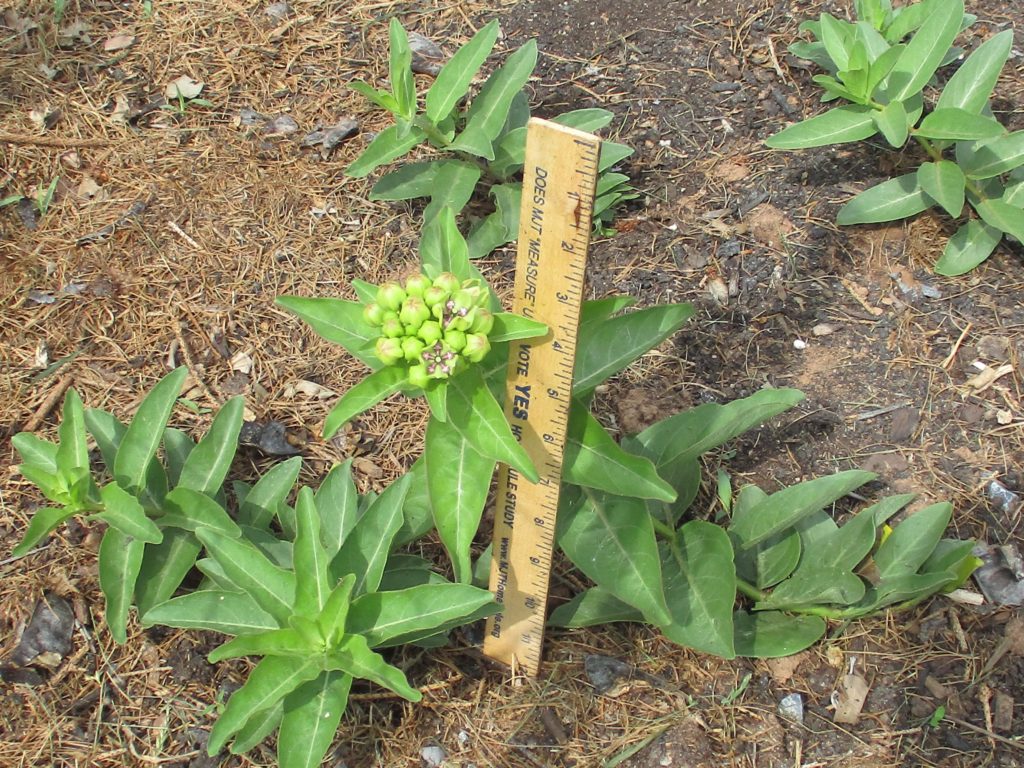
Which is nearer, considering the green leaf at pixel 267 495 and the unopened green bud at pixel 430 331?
the unopened green bud at pixel 430 331

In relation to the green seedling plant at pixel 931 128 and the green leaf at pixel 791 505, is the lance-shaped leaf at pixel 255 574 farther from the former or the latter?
the green seedling plant at pixel 931 128

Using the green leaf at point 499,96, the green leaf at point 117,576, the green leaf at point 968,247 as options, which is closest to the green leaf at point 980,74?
the green leaf at point 968,247

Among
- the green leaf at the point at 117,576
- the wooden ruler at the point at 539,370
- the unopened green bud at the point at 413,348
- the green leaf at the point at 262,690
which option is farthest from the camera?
the green leaf at the point at 117,576

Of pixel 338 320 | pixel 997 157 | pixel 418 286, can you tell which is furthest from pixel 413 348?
pixel 997 157

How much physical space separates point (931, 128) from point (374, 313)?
2.67 m

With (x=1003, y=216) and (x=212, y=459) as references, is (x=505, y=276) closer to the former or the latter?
(x=212, y=459)

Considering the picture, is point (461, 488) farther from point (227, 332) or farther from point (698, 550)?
point (227, 332)

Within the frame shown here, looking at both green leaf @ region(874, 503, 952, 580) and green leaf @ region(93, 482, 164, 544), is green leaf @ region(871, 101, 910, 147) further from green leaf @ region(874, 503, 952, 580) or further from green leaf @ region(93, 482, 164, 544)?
green leaf @ region(93, 482, 164, 544)

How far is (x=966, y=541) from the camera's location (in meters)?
3.19

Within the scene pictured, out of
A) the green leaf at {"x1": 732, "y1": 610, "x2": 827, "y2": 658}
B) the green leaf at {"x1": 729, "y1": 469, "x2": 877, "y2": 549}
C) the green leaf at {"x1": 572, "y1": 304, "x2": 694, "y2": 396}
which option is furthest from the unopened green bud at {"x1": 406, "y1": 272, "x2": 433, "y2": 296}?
the green leaf at {"x1": 732, "y1": 610, "x2": 827, "y2": 658}

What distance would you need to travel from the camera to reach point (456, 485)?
2.64 meters

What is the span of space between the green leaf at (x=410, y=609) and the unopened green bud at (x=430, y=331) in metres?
0.73

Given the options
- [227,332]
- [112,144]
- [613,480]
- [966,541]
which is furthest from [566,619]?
[112,144]

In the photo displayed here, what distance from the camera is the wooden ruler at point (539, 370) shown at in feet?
7.45
